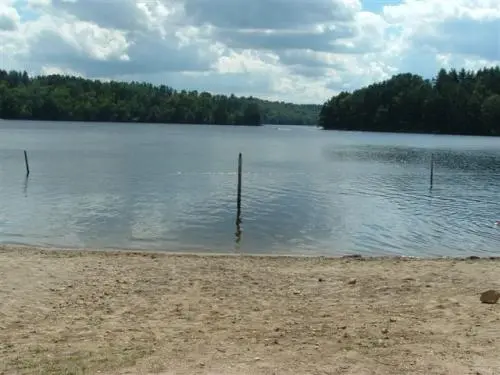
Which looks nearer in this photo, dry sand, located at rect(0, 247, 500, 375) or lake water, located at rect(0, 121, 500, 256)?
dry sand, located at rect(0, 247, 500, 375)

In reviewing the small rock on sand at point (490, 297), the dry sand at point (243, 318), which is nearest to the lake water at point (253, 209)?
the dry sand at point (243, 318)

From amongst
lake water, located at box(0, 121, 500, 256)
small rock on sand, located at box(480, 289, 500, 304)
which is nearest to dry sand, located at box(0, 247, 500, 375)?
small rock on sand, located at box(480, 289, 500, 304)

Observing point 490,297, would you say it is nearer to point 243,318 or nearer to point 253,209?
point 243,318

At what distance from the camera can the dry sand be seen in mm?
8273

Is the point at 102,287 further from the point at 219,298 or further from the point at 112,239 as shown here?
the point at 112,239

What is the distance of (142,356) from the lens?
853 centimetres

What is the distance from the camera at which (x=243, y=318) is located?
35.7 feet

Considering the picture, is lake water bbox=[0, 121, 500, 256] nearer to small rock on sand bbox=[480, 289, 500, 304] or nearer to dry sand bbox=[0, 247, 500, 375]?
dry sand bbox=[0, 247, 500, 375]

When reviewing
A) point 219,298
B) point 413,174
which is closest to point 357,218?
point 219,298

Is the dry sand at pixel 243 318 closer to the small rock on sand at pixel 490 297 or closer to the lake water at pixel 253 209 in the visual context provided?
the small rock on sand at pixel 490 297

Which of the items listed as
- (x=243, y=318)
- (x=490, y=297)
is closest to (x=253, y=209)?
(x=490, y=297)

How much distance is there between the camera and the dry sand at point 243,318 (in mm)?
8273

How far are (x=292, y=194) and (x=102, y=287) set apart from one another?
2943cm

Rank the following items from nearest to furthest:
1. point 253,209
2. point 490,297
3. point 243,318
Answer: point 243,318 → point 490,297 → point 253,209
